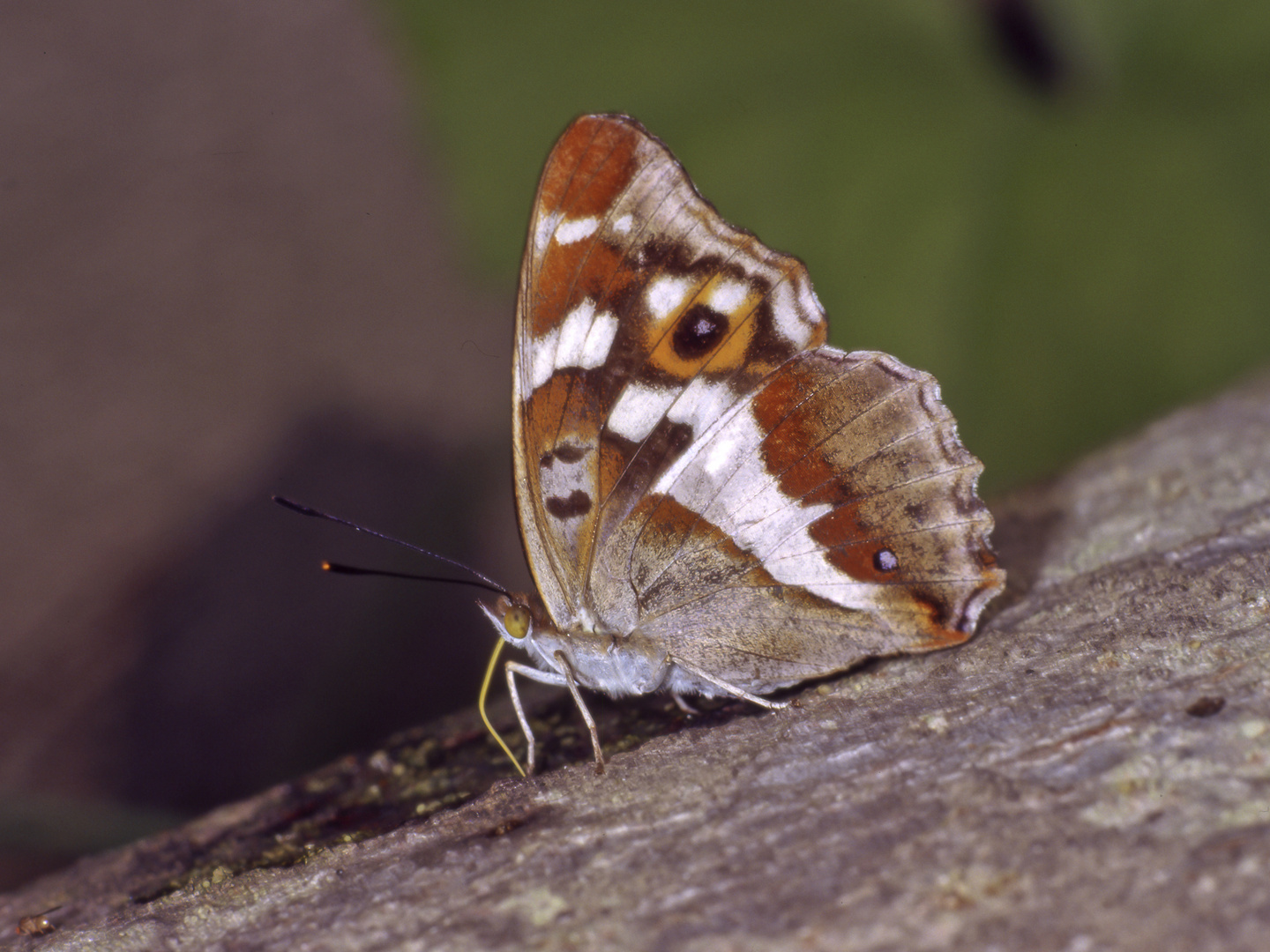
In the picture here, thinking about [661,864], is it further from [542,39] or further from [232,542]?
[542,39]

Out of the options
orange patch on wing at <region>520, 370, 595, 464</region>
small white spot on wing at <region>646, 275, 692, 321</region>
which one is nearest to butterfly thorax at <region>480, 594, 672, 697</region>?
orange patch on wing at <region>520, 370, 595, 464</region>

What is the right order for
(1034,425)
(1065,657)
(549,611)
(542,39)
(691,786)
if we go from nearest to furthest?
(691,786) < (1065,657) < (549,611) < (1034,425) < (542,39)

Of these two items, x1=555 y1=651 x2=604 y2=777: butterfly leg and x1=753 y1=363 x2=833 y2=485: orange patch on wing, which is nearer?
x1=555 y1=651 x2=604 y2=777: butterfly leg

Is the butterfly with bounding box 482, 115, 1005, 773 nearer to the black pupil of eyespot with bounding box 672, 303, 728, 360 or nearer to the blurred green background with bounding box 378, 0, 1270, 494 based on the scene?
the black pupil of eyespot with bounding box 672, 303, 728, 360

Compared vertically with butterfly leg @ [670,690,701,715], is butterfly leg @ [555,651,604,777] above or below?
above

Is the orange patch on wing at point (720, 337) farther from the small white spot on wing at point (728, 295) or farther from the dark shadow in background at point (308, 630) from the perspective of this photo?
the dark shadow in background at point (308, 630)

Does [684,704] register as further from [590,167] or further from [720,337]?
[590,167]

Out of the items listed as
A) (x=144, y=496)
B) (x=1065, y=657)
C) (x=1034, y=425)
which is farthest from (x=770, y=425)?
(x=144, y=496)
